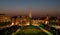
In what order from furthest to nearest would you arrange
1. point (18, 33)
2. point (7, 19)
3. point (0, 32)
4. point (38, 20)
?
point (38, 20) < point (7, 19) < point (18, 33) < point (0, 32)

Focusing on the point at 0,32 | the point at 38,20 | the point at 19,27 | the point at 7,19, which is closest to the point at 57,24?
the point at 38,20

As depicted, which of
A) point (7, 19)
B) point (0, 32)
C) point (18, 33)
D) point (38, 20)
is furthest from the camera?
point (38, 20)

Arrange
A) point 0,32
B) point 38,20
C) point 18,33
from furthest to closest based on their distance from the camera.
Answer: point 38,20
point 18,33
point 0,32

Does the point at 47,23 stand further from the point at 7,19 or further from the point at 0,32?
the point at 0,32

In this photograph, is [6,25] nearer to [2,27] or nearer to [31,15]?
[2,27]

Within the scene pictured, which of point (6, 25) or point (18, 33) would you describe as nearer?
point (18, 33)

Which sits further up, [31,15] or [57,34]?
[31,15]

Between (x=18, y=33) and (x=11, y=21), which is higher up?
(x=11, y=21)

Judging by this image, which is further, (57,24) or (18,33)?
(57,24)

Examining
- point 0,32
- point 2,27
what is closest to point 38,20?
point 2,27
